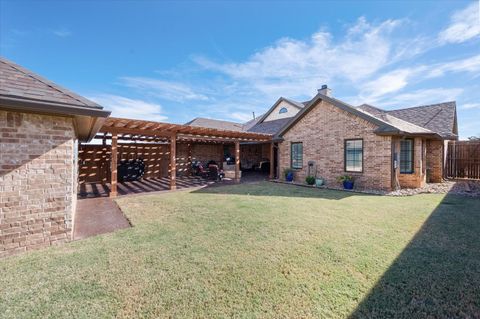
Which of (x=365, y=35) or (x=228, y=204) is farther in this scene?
(x=365, y=35)

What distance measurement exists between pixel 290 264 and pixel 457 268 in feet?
7.81

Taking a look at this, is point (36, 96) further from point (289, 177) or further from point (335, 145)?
point (289, 177)

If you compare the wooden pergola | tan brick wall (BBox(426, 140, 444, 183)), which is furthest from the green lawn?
tan brick wall (BBox(426, 140, 444, 183))

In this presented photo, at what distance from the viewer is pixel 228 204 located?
276 inches

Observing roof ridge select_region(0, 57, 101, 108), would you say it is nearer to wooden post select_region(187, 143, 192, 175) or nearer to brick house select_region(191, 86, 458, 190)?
brick house select_region(191, 86, 458, 190)

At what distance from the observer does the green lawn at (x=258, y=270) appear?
232 centimetres

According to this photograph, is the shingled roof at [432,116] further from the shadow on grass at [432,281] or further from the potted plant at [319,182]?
the shadow on grass at [432,281]

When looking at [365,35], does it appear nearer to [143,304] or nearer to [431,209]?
[431,209]

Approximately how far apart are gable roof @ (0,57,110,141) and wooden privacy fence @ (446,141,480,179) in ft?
64.5

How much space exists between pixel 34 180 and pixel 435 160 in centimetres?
1707

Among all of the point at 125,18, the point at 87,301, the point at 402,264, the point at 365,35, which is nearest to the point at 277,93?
the point at 365,35

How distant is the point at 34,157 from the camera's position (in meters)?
3.75

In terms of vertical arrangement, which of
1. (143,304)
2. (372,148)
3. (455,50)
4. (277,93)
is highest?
(277,93)

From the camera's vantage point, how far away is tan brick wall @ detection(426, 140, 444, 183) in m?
12.1
